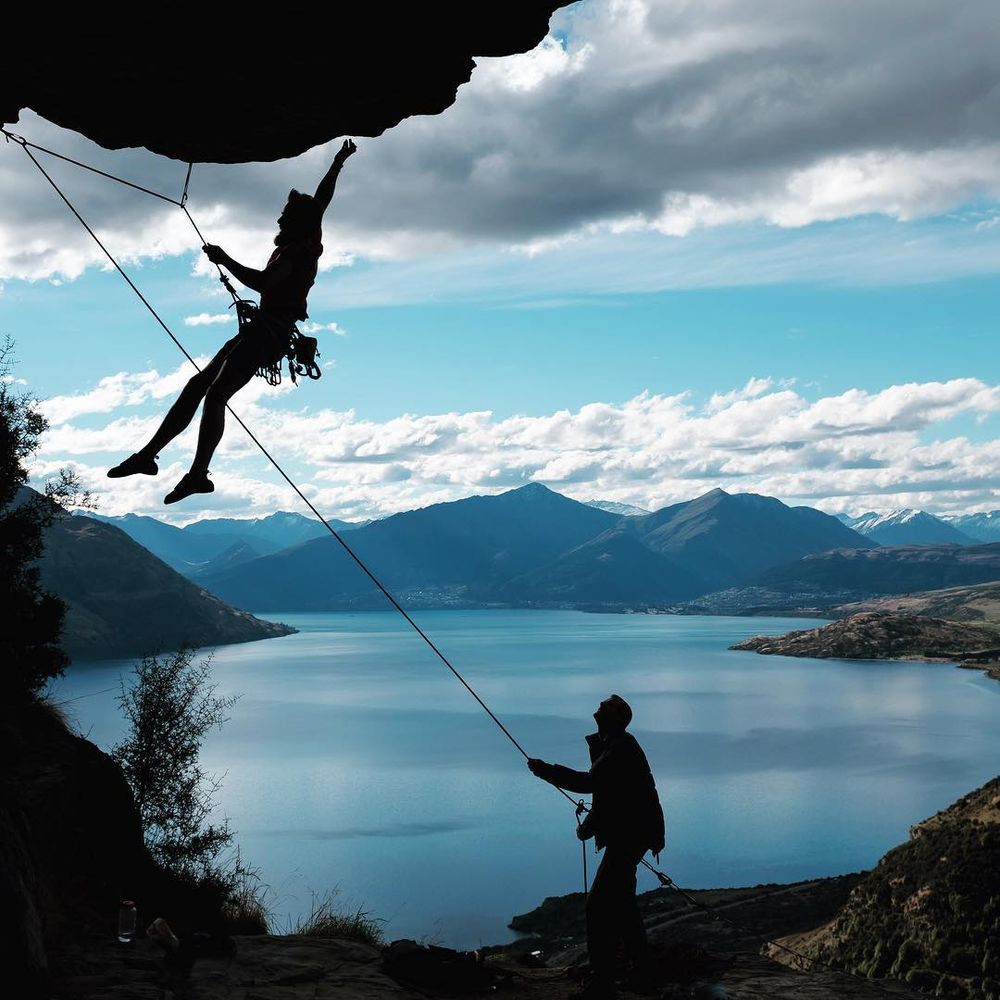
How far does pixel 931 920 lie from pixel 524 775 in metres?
44.5

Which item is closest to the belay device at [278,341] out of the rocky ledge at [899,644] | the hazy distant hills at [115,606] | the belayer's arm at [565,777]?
the belayer's arm at [565,777]

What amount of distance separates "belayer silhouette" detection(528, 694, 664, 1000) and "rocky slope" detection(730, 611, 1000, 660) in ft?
618

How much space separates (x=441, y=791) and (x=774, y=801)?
2580 cm

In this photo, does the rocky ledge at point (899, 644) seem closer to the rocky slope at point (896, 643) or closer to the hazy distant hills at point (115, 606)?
the rocky slope at point (896, 643)

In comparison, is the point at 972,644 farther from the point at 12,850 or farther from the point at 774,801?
the point at 12,850

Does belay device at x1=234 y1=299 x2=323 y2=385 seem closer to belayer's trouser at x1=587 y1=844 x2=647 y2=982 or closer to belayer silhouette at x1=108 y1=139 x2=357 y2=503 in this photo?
belayer silhouette at x1=108 y1=139 x2=357 y2=503

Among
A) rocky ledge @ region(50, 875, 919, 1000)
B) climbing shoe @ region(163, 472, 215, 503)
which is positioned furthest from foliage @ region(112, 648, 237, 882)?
climbing shoe @ region(163, 472, 215, 503)

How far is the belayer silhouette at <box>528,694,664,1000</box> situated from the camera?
8.27 meters

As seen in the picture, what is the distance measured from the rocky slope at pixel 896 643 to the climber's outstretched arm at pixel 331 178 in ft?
623

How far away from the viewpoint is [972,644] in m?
185

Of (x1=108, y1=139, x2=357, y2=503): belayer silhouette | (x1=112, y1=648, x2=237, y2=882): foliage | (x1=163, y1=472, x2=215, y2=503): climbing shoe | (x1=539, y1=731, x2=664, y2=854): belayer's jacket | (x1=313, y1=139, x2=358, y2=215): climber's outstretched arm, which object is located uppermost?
(x1=313, y1=139, x2=358, y2=215): climber's outstretched arm

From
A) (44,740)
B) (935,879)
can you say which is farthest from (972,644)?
(44,740)

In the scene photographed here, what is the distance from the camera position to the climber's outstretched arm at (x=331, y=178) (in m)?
8.86

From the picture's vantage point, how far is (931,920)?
4234 centimetres
